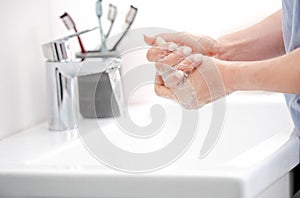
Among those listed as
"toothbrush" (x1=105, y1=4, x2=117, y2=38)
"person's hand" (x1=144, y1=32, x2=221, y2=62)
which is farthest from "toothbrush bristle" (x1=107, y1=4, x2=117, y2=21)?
"person's hand" (x1=144, y1=32, x2=221, y2=62)

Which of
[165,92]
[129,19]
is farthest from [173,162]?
[129,19]

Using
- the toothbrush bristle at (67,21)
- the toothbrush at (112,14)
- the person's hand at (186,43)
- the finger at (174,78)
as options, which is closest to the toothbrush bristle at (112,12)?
the toothbrush at (112,14)

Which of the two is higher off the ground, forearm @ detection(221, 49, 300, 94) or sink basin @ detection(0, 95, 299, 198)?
forearm @ detection(221, 49, 300, 94)

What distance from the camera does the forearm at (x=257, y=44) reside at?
1244mm

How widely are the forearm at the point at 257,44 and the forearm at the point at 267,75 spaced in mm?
202

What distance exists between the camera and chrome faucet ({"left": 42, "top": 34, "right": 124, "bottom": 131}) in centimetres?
127

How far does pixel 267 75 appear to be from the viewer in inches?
39.2

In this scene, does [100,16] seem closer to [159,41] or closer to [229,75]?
[159,41]

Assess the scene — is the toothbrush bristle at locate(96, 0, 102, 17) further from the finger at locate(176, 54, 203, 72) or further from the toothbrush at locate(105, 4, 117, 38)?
the finger at locate(176, 54, 203, 72)

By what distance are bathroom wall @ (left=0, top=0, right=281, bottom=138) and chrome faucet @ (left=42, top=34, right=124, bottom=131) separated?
0.06 m

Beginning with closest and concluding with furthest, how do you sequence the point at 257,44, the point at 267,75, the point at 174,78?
the point at 267,75
the point at 174,78
the point at 257,44

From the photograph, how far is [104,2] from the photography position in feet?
5.03

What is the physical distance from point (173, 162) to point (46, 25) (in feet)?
1.23

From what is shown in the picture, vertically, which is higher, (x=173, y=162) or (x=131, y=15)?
(x=131, y=15)
